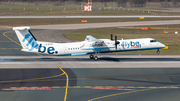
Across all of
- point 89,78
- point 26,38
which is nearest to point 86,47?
point 89,78

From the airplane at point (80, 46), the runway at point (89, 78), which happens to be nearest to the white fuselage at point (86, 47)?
the airplane at point (80, 46)

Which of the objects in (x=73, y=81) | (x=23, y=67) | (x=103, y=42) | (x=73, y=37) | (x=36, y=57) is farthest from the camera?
(x=73, y=37)

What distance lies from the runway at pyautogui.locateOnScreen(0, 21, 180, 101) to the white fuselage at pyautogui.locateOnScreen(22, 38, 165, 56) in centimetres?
203

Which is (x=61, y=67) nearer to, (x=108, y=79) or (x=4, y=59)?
(x=108, y=79)

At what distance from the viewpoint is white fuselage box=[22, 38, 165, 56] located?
128ft

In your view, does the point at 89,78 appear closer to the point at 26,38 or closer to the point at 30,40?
the point at 30,40

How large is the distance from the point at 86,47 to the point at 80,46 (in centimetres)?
113

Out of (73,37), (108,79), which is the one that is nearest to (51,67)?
(108,79)

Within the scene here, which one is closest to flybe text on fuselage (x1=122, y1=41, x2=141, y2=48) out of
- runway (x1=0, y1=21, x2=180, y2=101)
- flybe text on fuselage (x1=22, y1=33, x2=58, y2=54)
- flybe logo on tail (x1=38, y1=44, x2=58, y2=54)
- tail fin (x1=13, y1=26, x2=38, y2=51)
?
runway (x1=0, y1=21, x2=180, y2=101)

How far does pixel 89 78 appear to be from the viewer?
31250 millimetres

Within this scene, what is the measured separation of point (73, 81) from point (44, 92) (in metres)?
5.21

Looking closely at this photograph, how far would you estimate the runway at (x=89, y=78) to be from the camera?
25047 millimetres

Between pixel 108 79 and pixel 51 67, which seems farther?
pixel 51 67

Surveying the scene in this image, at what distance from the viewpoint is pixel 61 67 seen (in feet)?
121
